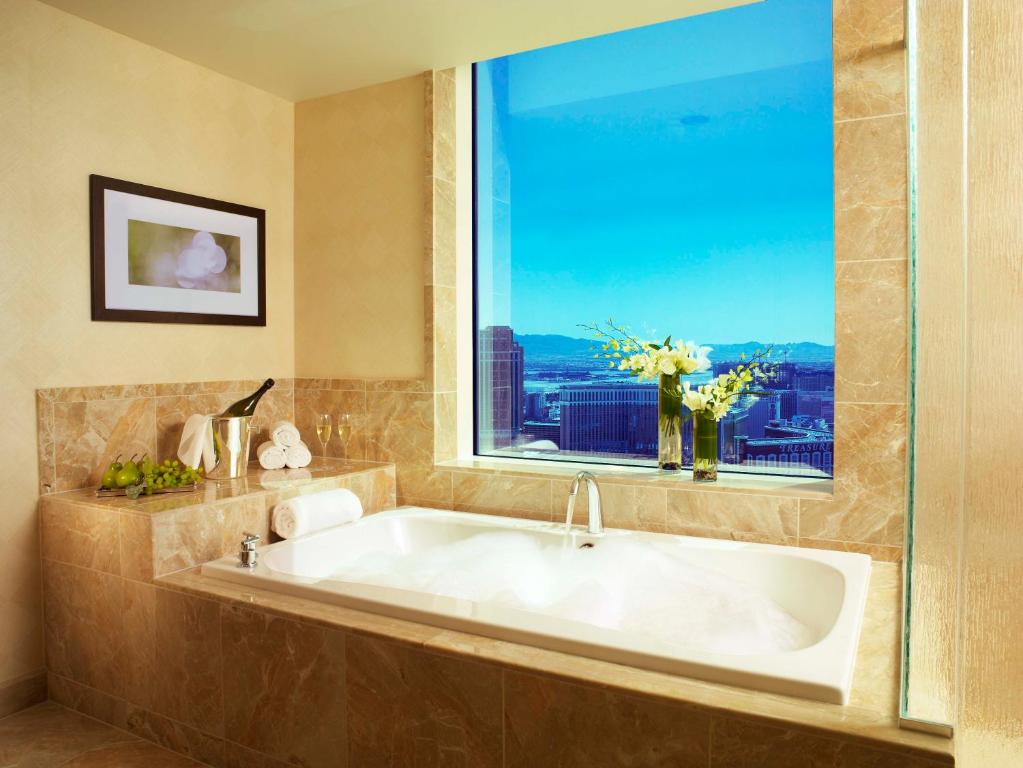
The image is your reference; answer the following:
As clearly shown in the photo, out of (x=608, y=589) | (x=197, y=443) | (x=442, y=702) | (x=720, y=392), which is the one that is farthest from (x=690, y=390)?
(x=197, y=443)

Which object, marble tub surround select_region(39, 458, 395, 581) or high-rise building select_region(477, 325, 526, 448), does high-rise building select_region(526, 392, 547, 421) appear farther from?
marble tub surround select_region(39, 458, 395, 581)

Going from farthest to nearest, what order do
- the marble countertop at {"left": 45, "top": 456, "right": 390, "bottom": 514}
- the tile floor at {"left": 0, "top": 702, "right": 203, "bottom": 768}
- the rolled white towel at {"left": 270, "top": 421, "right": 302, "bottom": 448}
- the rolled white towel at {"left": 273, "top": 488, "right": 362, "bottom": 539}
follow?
the rolled white towel at {"left": 270, "top": 421, "right": 302, "bottom": 448}
the rolled white towel at {"left": 273, "top": 488, "right": 362, "bottom": 539}
the marble countertop at {"left": 45, "top": 456, "right": 390, "bottom": 514}
the tile floor at {"left": 0, "top": 702, "right": 203, "bottom": 768}

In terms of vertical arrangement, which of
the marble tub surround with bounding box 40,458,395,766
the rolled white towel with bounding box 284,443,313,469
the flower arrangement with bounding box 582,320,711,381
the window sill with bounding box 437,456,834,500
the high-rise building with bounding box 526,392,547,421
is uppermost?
the flower arrangement with bounding box 582,320,711,381

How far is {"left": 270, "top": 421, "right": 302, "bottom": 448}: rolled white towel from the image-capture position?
328 centimetres

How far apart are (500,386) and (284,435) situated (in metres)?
1.00

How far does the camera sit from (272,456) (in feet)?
10.6

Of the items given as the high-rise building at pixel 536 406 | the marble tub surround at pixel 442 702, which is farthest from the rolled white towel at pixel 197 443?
the high-rise building at pixel 536 406

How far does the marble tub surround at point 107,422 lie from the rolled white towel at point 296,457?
368 millimetres

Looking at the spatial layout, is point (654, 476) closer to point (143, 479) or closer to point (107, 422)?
point (143, 479)

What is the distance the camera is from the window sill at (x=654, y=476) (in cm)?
261

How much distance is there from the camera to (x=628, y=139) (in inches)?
127

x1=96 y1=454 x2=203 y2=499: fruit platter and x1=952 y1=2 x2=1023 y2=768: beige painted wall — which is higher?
x1=952 y1=2 x2=1023 y2=768: beige painted wall

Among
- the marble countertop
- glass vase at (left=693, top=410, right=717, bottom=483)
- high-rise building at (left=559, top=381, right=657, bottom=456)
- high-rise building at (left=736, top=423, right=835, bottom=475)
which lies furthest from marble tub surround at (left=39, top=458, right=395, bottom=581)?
high-rise building at (left=736, top=423, right=835, bottom=475)

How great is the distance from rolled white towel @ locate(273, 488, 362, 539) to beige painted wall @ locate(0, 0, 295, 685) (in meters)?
0.84
